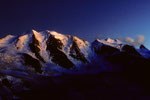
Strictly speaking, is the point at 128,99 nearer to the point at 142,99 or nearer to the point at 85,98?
the point at 142,99

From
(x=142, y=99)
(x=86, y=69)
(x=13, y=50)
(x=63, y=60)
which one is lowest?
(x=142, y=99)

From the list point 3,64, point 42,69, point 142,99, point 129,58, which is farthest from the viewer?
point 129,58

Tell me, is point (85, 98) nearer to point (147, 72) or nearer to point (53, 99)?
point (53, 99)

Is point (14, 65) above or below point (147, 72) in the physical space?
above

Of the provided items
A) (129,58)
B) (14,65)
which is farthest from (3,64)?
(129,58)

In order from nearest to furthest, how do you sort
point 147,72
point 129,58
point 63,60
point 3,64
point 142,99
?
point 142,99 → point 147,72 → point 3,64 → point 129,58 → point 63,60

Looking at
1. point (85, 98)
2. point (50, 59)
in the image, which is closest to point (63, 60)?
point (50, 59)

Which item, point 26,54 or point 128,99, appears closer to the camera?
point 128,99
